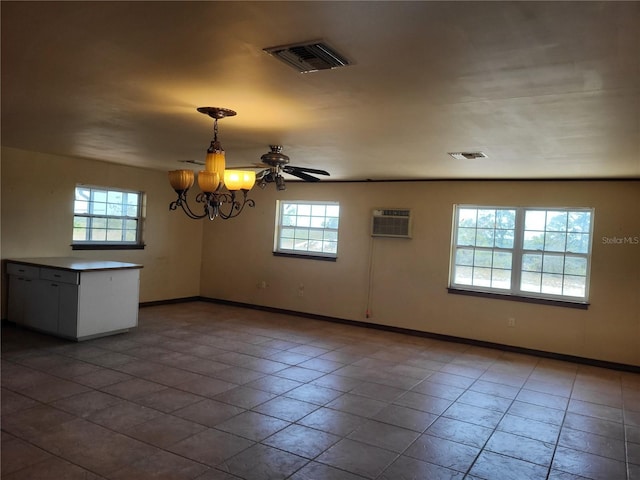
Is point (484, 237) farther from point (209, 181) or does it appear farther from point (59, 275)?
point (59, 275)

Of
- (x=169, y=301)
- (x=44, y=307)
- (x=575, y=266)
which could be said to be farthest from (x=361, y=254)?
(x=44, y=307)

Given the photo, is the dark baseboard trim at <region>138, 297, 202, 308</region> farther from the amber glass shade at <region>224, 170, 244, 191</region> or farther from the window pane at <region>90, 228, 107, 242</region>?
the amber glass shade at <region>224, 170, 244, 191</region>

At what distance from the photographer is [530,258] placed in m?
6.01

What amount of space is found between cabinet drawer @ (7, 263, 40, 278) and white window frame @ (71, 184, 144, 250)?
0.86m

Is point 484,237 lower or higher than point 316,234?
higher

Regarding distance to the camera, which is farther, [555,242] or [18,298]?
[555,242]

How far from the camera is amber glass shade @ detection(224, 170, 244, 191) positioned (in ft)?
11.9

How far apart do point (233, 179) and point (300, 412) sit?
188cm

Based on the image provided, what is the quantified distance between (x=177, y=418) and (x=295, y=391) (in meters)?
1.09

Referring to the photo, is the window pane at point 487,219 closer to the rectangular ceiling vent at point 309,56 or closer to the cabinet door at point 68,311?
the rectangular ceiling vent at point 309,56

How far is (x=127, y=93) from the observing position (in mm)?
3061

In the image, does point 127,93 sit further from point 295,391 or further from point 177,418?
point 295,391

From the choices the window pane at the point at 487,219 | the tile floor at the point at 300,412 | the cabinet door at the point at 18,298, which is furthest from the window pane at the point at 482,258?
the cabinet door at the point at 18,298

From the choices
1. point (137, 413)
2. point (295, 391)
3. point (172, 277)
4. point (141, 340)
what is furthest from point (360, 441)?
point (172, 277)
